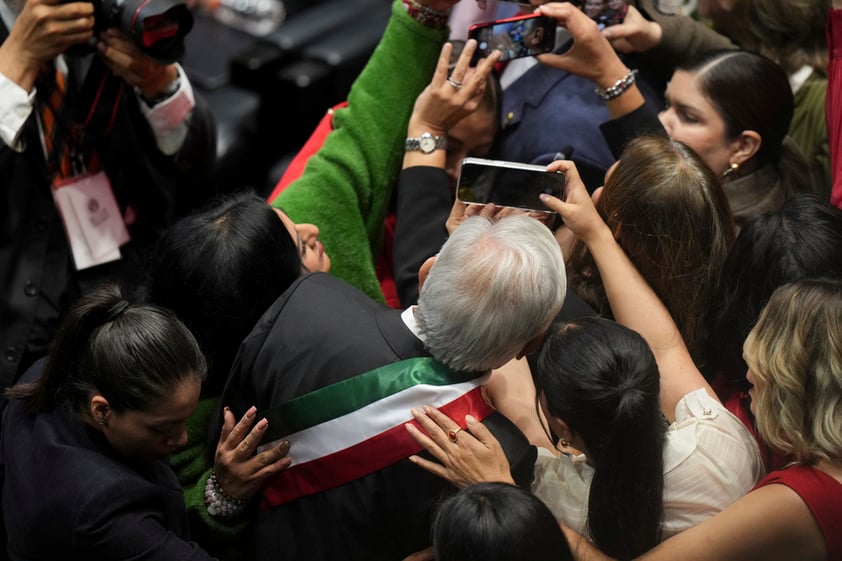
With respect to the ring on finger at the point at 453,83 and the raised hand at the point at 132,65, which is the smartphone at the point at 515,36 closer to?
the ring on finger at the point at 453,83

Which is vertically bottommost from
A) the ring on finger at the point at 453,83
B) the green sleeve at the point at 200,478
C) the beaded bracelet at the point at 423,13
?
the green sleeve at the point at 200,478

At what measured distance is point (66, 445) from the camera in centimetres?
118

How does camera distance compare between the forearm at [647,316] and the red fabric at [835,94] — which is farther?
the red fabric at [835,94]

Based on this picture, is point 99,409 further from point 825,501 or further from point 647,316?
point 825,501

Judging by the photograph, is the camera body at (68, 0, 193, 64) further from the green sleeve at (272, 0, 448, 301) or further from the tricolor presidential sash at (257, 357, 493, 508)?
the tricolor presidential sash at (257, 357, 493, 508)

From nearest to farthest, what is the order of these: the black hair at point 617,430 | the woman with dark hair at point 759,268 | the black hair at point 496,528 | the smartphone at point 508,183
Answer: the black hair at point 496,528, the black hair at point 617,430, the woman with dark hair at point 759,268, the smartphone at point 508,183

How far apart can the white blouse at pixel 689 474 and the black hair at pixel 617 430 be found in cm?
2

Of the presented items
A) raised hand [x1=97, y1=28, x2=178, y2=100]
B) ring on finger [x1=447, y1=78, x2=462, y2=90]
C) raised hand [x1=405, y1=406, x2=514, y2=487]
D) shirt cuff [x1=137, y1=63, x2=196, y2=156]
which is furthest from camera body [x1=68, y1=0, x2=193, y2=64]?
raised hand [x1=405, y1=406, x2=514, y2=487]

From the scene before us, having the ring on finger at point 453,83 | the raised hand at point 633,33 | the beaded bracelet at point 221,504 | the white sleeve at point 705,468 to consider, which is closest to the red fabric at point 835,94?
the raised hand at point 633,33

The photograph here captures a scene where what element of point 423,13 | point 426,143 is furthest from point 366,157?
point 423,13

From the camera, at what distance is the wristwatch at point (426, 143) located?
1.51 m

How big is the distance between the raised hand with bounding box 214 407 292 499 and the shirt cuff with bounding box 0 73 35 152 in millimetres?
636

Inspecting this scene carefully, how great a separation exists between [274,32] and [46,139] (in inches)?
57.6

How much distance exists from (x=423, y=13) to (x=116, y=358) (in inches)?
29.4
